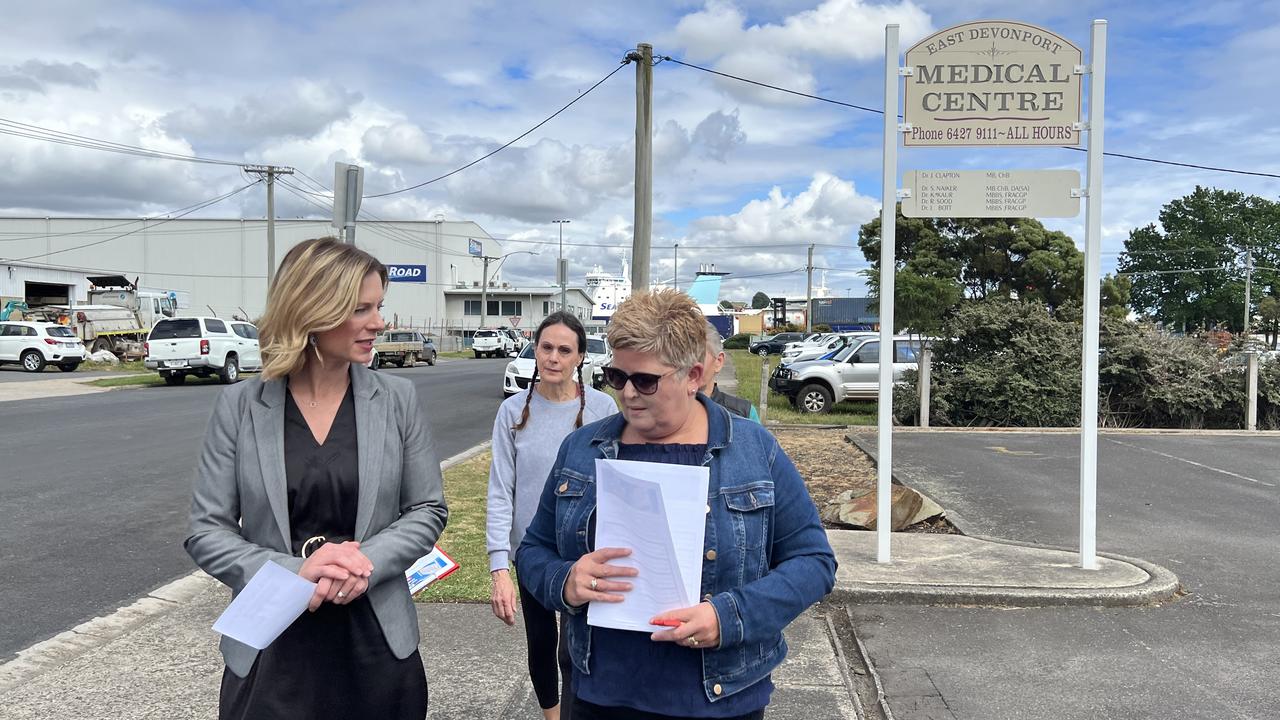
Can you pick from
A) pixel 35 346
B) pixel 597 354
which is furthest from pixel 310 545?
pixel 35 346

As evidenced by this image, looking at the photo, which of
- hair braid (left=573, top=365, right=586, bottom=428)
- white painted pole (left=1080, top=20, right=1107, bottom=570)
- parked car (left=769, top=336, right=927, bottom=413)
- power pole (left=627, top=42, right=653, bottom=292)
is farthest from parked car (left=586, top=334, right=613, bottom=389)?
hair braid (left=573, top=365, right=586, bottom=428)

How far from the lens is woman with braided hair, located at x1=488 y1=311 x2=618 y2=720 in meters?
3.38

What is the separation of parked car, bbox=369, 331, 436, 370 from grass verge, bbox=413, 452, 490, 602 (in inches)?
1147

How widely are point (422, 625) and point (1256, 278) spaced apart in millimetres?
84741

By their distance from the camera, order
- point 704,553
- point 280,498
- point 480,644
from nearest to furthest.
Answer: point 704,553 → point 280,498 → point 480,644

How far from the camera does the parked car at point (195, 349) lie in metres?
23.5

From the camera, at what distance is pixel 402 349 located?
130ft

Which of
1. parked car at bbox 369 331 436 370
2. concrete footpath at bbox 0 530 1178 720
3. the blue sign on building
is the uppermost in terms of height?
the blue sign on building

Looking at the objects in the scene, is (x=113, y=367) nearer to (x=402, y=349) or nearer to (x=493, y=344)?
(x=402, y=349)

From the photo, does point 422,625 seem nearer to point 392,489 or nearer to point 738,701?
point 392,489

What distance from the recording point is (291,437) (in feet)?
7.88

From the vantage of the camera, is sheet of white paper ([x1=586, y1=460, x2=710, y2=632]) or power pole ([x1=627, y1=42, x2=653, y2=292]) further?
power pole ([x1=627, y1=42, x2=653, y2=292])

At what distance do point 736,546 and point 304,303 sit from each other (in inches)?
50.1

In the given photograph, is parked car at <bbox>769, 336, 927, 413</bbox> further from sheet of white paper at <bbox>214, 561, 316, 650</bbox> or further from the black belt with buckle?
sheet of white paper at <bbox>214, 561, 316, 650</bbox>
